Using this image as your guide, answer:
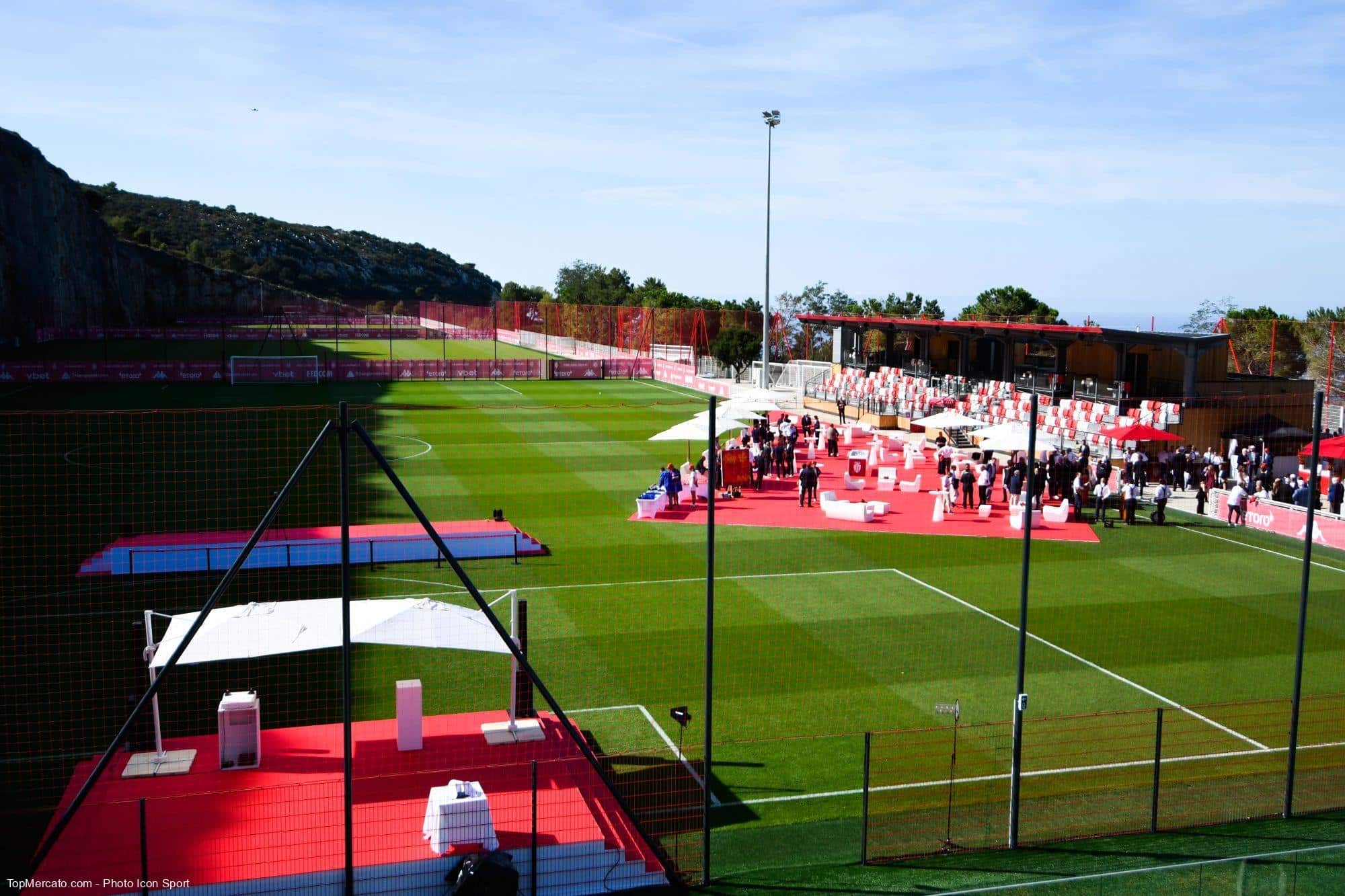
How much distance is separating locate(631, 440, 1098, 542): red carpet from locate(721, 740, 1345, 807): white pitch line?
1225 cm

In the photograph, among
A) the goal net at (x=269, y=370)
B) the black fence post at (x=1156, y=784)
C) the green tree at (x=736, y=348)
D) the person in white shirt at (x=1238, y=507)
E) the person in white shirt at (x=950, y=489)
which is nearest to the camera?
the black fence post at (x=1156, y=784)

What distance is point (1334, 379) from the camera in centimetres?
4838

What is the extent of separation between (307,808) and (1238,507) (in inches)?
958

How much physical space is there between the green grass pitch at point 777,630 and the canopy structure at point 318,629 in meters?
0.81

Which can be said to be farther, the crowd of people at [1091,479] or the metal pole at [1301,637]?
the crowd of people at [1091,479]

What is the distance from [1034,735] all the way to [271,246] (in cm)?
18445

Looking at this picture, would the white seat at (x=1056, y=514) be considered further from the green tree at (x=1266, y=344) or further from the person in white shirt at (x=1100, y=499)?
the green tree at (x=1266, y=344)

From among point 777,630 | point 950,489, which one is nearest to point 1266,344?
point 950,489

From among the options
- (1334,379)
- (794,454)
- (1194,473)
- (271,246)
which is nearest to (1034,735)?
(1194,473)

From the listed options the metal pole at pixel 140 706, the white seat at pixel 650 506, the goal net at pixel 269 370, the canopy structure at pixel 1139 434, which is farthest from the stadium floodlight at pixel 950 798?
the goal net at pixel 269 370

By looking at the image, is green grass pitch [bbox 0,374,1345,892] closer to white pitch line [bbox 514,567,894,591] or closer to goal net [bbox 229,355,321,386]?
white pitch line [bbox 514,567,894,591]

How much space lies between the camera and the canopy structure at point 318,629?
12.4 metres

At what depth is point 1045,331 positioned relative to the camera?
4450cm

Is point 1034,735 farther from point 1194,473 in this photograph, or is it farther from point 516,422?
point 516,422
